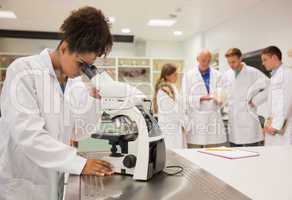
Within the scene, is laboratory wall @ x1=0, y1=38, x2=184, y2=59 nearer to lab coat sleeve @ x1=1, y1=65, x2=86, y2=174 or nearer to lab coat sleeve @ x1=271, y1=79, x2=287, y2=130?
lab coat sleeve @ x1=271, y1=79, x2=287, y2=130

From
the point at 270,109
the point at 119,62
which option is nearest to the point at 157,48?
the point at 119,62

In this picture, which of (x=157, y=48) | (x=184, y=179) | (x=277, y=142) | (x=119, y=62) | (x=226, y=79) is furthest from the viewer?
(x=157, y=48)

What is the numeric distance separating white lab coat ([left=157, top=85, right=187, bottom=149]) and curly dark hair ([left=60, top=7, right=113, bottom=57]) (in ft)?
6.80

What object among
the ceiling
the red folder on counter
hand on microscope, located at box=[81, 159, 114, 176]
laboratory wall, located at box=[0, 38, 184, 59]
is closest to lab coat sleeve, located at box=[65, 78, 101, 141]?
hand on microscope, located at box=[81, 159, 114, 176]

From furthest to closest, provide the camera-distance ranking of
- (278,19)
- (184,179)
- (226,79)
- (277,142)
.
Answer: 1. (278,19)
2. (226,79)
3. (277,142)
4. (184,179)

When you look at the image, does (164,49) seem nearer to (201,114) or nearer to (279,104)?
(201,114)

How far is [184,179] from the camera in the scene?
1.04 metres

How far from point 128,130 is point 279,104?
1941 mm

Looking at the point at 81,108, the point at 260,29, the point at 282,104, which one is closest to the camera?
the point at 81,108

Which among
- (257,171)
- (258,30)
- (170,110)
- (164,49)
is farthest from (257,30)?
(257,171)

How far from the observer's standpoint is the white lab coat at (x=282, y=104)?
102 inches

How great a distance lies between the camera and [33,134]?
955mm

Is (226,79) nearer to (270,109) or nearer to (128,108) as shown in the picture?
(270,109)

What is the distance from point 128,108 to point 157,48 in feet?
20.5
